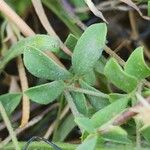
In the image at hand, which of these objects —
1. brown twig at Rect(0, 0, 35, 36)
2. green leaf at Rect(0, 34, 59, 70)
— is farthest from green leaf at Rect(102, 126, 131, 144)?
brown twig at Rect(0, 0, 35, 36)

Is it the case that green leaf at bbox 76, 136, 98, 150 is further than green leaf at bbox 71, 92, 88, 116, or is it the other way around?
green leaf at bbox 71, 92, 88, 116

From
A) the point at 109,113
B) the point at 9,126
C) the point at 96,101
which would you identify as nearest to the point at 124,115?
the point at 109,113

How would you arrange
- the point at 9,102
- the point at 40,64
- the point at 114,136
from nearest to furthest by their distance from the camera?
the point at 114,136 < the point at 40,64 < the point at 9,102

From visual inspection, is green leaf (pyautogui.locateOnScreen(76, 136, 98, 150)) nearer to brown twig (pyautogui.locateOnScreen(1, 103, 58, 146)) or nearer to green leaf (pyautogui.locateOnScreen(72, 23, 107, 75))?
green leaf (pyautogui.locateOnScreen(72, 23, 107, 75))

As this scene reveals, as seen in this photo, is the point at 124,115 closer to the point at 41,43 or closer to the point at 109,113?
the point at 109,113

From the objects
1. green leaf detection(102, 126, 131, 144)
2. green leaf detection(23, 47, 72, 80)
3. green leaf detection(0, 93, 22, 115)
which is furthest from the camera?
green leaf detection(0, 93, 22, 115)

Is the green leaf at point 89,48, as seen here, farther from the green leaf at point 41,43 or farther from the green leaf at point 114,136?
the green leaf at point 114,136
